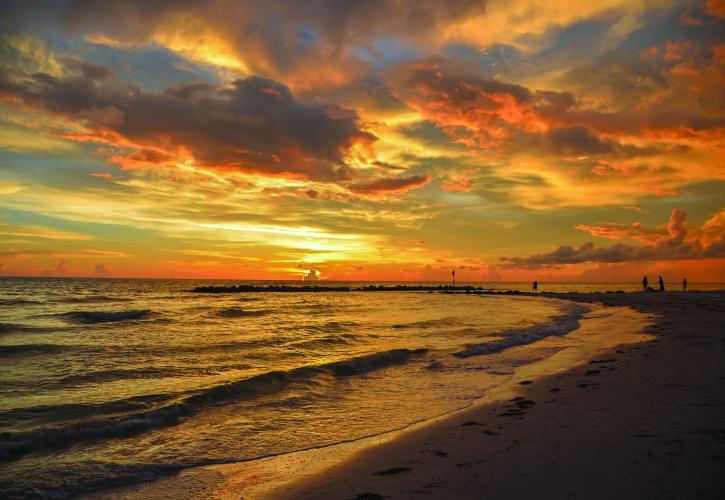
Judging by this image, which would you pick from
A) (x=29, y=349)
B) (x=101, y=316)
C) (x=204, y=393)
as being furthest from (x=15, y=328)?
(x=204, y=393)

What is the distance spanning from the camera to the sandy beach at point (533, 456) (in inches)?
217

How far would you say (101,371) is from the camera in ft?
50.4

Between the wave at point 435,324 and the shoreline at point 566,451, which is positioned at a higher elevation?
the shoreline at point 566,451

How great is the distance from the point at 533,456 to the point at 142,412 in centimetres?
892

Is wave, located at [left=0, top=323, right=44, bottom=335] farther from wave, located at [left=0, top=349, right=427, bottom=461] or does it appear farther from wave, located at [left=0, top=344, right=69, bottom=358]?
wave, located at [left=0, top=349, right=427, bottom=461]

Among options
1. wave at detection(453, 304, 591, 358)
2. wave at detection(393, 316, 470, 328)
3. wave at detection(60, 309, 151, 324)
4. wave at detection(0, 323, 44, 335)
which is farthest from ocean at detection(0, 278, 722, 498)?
wave at detection(60, 309, 151, 324)

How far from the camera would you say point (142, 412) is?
1048 cm

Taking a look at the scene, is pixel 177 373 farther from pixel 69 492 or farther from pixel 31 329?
pixel 31 329

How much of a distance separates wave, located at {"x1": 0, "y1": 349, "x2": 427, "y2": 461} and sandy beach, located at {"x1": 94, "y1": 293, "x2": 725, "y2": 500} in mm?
3033

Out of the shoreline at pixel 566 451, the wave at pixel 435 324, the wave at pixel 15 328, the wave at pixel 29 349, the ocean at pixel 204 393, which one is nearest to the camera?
the shoreline at pixel 566 451

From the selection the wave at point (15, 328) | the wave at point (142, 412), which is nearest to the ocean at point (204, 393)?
the wave at point (142, 412)

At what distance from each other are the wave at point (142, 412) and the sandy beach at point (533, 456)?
9.95 ft

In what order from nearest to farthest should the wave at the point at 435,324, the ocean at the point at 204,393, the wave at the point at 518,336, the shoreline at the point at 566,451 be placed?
the shoreline at the point at 566,451
the ocean at the point at 204,393
the wave at the point at 518,336
the wave at the point at 435,324

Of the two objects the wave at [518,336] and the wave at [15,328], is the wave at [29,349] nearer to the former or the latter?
the wave at [15,328]
